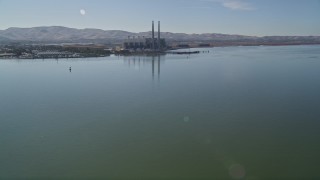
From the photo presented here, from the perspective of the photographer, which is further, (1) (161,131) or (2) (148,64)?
(2) (148,64)

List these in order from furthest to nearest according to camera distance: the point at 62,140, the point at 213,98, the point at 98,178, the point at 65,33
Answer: the point at 65,33 < the point at 213,98 < the point at 62,140 < the point at 98,178

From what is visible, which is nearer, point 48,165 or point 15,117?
point 48,165

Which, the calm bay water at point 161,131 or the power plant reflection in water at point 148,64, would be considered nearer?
the calm bay water at point 161,131

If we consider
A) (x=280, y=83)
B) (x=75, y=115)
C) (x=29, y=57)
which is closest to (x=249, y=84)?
(x=280, y=83)

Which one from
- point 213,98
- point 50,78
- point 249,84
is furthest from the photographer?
point 50,78

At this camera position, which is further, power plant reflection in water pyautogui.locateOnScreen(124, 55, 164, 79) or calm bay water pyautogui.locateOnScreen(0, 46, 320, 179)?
power plant reflection in water pyautogui.locateOnScreen(124, 55, 164, 79)

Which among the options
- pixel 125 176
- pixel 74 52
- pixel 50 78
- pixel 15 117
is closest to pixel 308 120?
pixel 125 176

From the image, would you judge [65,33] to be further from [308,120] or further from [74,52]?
[308,120]
